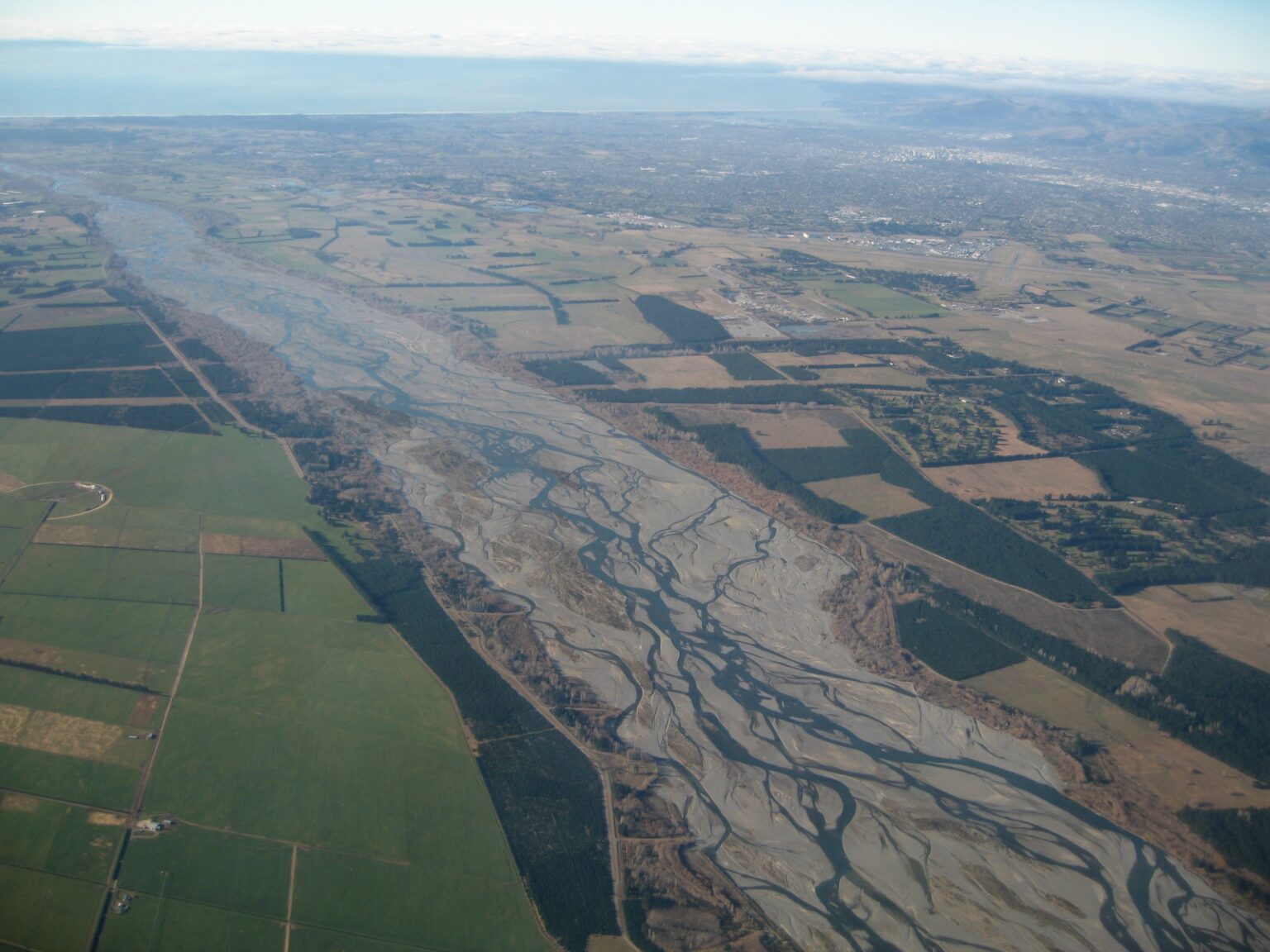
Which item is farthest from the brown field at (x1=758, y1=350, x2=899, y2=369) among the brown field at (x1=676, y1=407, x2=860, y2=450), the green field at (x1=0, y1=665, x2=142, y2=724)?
the green field at (x1=0, y1=665, x2=142, y2=724)

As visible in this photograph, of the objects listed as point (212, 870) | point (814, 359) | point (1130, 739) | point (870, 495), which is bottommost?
point (1130, 739)

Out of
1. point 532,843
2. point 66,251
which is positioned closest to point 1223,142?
point 66,251

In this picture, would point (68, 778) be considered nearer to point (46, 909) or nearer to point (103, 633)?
point (46, 909)

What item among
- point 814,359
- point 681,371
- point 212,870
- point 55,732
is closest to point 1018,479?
point 814,359

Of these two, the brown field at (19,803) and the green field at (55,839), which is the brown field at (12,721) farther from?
the green field at (55,839)

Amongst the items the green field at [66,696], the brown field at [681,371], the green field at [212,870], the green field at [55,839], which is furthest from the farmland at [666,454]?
the green field at [55,839]
